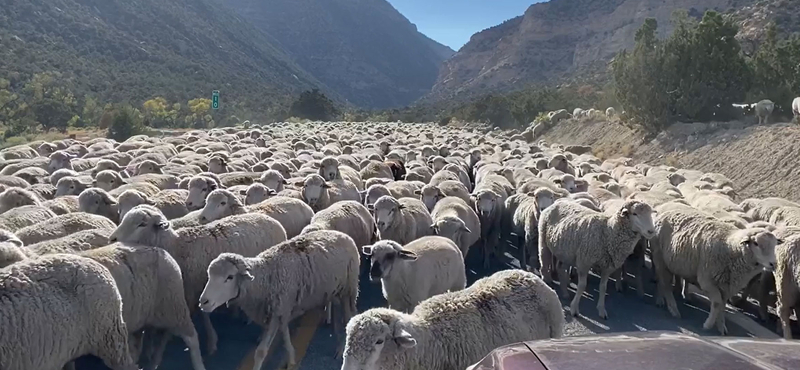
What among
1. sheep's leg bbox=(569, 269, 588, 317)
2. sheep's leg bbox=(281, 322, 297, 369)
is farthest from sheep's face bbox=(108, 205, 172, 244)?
sheep's leg bbox=(569, 269, 588, 317)

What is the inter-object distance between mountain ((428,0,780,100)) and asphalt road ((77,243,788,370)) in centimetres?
6784

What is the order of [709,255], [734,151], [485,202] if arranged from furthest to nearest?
1. [734,151]
2. [485,202]
3. [709,255]

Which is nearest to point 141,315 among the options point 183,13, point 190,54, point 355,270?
point 355,270

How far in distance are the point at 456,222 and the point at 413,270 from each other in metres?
2.17

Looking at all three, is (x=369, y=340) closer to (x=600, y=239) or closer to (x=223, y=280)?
(x=223, y=280)

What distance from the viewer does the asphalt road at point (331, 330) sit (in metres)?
6.36

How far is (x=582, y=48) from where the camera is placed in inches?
3797

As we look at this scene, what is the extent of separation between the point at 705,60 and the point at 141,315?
79.5 feet

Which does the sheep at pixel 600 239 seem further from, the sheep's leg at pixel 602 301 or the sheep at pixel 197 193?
the sheep at pixel 197 193

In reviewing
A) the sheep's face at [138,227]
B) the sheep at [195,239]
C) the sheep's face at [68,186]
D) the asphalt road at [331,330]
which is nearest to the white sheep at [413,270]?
the asphalt road at [331,330]

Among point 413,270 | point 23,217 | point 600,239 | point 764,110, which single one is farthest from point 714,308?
point 764,110

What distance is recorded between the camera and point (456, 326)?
16.2 feet

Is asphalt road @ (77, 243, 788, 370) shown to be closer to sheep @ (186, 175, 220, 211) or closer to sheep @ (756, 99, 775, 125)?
sheep @ (186, 175, 220, 211)

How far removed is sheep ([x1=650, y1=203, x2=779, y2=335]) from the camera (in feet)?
24.1
